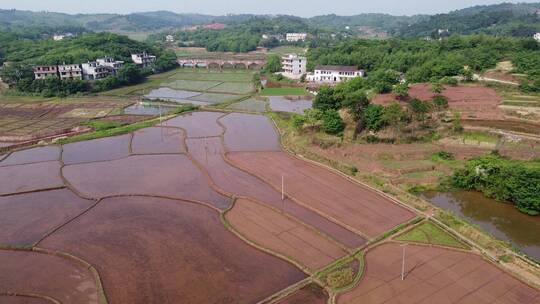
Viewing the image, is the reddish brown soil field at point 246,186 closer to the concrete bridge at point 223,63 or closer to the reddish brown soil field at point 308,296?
the reddish brown soil field at point 308,296

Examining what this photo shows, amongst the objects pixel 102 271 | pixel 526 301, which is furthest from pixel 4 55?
pixel 526 301

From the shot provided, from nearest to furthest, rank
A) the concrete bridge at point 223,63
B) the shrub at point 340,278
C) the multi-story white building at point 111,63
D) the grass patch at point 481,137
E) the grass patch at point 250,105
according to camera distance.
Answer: the shrub at point 340,278 < the grass patch at point 481,137 < the grass patch at point 250,105 < the multi-story white building at point 111,63 < the concrete bridge at point 223,63

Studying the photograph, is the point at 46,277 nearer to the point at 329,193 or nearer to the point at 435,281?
the point at 329,193

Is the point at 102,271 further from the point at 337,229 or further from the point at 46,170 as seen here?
the point at 46,170

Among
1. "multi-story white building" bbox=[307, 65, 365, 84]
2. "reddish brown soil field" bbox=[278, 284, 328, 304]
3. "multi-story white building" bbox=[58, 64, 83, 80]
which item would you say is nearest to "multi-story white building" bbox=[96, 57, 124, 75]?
"multi-story white building" bbox=[58, 64, 83, 80]

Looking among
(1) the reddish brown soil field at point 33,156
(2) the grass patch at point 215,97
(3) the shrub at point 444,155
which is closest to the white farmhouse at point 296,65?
(2) the grass patch at point 215,97

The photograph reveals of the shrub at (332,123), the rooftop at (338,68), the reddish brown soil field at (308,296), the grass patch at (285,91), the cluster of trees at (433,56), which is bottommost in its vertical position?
the reddish brown soil field at (308,296)

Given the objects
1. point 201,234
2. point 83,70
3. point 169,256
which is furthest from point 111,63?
point 169,256
